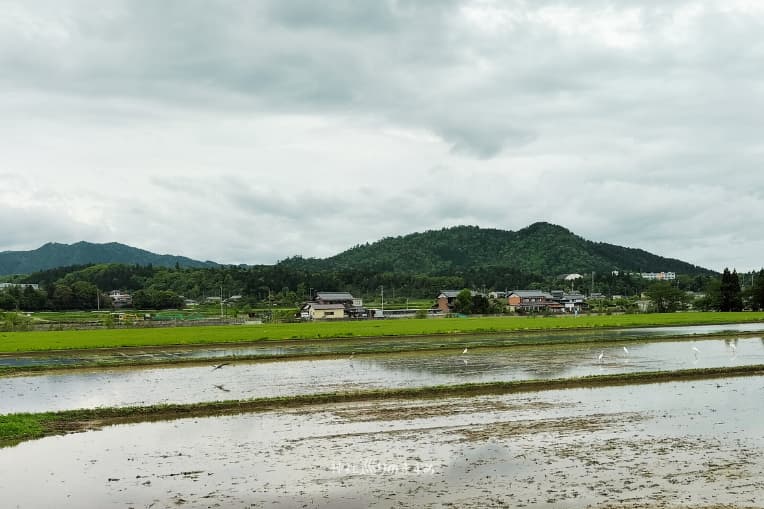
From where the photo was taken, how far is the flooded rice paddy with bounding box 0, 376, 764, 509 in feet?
33.4

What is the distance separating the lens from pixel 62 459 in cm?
1289

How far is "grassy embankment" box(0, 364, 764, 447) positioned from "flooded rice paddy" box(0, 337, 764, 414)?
5.25 feet

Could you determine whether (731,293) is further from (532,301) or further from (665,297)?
(532,301)

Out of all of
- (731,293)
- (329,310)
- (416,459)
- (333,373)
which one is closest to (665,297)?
(731,293)

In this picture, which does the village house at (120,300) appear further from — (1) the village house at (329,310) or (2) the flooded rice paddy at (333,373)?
(2) the flooded rice paddy at (333,373)

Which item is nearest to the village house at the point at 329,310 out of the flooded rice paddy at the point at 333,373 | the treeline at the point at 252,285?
the treeline at the point at 252,285

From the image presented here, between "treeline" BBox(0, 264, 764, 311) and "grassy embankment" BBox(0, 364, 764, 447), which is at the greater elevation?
"treeline" BBox(0, 264, 764, 311)

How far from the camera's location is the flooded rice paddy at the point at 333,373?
21141mm

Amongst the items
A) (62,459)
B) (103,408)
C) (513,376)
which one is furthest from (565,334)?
(62,459)

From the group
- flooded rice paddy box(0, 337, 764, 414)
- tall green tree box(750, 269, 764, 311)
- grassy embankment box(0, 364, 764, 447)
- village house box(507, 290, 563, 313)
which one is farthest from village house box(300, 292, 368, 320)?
grassy embankment box(0, 364, 764, 447)

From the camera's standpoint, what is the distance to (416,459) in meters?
12.3

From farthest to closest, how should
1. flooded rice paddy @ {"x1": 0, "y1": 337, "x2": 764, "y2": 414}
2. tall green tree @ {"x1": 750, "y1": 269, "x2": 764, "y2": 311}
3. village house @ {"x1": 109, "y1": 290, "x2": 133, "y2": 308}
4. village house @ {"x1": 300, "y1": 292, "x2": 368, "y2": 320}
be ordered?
1. village house @ {"x1": 109, "y1": 290, "x2": 133, "y2": 308}
2. village house @ {"x1": 300, "y1": 292, "x2": 368, "y2": 320}
3. tall green tree @ {"x1": 750, "y1": 269, "x2": 764, "y2": 311}
4. flooded rice paddy @ {"x1": 0, "y1": 337, "x2": 764, "y2": 414}

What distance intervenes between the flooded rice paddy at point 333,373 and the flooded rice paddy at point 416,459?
484 cm

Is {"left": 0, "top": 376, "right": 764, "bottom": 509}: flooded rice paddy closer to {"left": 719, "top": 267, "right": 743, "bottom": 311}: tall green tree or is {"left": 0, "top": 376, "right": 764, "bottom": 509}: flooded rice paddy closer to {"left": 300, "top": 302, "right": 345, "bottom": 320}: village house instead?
{"left": 300, "top": 302, "right": 345, "bottom": 320}: village house
